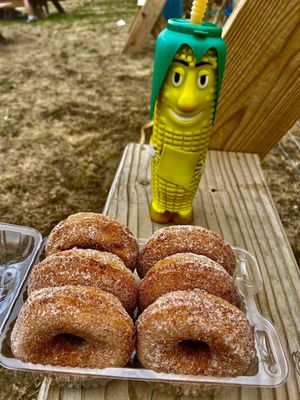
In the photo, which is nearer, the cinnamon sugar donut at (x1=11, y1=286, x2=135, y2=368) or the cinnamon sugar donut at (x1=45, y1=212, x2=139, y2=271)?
the cinnamon sugar donut at (x1=11, y1=286, x2=135, y2=368)

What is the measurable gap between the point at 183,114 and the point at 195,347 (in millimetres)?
474

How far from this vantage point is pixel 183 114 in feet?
3.02

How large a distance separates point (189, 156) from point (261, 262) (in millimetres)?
278

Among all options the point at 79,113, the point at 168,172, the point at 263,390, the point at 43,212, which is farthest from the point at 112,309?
the point at 79,113

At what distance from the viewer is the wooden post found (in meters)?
1.18

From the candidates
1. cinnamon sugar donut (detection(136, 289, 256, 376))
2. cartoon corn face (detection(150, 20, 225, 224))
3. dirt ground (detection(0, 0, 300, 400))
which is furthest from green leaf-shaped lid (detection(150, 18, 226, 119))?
dirt ground (detection(0, 0, 300, 400))

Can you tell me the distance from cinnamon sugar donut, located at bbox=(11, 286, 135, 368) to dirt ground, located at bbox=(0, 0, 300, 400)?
0.77 metres

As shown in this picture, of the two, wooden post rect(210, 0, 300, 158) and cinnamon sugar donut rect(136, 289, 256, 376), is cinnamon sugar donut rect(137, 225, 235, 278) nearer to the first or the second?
cinnamon sugar donut rect(136, 289, 256, 376)

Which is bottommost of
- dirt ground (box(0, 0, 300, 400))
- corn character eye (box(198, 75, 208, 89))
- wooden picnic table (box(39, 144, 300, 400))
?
dirt ground (box(0, 0, 300, 400))

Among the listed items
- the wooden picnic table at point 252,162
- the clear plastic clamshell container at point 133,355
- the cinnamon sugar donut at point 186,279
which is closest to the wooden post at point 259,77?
the wooden picnic table at point 252,162

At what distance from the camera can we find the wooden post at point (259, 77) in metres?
1.18

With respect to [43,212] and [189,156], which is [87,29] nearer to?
[43,212]

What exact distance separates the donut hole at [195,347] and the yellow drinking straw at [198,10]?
0.59 meters

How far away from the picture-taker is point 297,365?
73cm
